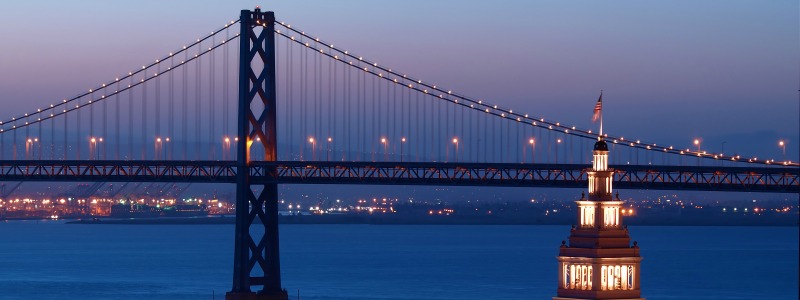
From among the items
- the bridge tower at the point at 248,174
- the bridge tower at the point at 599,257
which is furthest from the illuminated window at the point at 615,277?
the bridge tower at the point at 248,174

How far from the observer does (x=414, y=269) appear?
153250 millimetres

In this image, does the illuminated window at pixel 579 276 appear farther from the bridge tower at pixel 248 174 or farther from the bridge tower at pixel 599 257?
the bridge tower at pixel 248 174

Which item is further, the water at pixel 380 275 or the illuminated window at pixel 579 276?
the water at pixel 380 275

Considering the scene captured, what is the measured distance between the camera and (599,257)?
189ft

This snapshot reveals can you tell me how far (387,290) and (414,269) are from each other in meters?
31.8

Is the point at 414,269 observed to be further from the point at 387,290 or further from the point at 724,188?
the point at 724,188

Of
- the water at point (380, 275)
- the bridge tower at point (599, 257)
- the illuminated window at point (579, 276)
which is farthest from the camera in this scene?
the water at point (380, 275)

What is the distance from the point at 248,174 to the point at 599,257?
27.1 meters

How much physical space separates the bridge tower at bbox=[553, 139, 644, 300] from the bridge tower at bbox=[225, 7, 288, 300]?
80.2 feet

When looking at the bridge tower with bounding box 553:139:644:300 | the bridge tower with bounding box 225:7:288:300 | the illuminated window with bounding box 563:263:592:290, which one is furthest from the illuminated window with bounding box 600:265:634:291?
the bridge tower with bounding box 225:7:288:300

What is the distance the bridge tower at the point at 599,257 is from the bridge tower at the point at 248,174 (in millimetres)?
24457

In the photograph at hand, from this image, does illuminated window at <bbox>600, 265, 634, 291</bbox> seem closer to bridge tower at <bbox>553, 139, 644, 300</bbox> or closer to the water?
bridge tower at <bbox>553, 139, 644, 300</bbox>

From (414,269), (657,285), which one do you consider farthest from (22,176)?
(414,269)

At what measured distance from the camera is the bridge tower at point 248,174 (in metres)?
80.4
